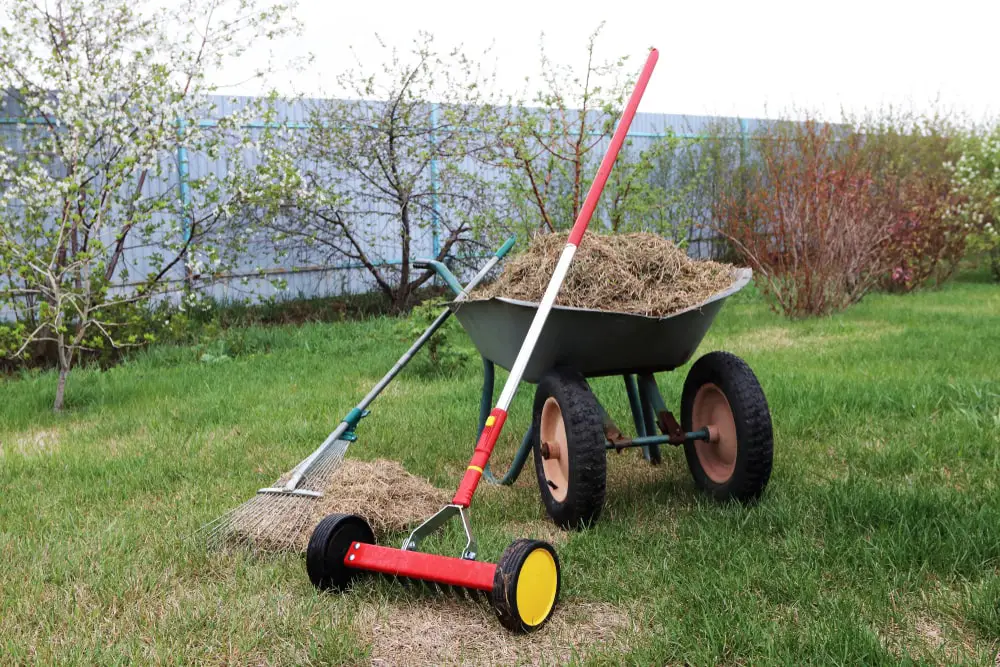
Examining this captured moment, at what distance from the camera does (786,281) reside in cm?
818

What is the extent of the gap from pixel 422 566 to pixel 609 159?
5.40 feet

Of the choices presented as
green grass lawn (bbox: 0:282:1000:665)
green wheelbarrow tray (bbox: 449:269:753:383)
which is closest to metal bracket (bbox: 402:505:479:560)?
green grass lawn (bbox: 0:282:1000:665)

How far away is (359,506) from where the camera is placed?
2814mm

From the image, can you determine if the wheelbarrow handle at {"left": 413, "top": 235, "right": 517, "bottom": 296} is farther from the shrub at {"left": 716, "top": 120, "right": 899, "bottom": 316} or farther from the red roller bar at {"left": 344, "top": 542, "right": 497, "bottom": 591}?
the shrub at {"left": 716, "top": 120, "right": 899, "bottom": 316}

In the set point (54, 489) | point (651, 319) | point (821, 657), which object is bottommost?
point (54, 489)

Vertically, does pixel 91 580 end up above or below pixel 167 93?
below

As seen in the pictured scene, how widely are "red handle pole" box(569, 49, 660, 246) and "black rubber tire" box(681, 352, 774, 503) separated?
65cm

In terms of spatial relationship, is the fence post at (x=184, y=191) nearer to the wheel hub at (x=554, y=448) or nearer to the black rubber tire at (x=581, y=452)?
the wheel hub at (x=554, y=448)

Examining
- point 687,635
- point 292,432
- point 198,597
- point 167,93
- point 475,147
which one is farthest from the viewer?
point 475,147

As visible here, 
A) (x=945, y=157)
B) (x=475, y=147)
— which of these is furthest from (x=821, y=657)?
(x=945, y=157)

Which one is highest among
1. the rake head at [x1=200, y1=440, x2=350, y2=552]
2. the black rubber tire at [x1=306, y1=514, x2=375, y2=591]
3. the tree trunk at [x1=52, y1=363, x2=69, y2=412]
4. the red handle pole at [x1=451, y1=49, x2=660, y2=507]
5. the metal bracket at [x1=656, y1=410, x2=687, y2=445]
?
the red handle pole at [x1=451, y1=49, x2=660, y2=507]

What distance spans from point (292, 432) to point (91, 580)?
178cm

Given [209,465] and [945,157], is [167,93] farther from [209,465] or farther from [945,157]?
[945,157]

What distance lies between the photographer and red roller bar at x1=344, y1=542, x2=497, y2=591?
2143 millimetres
